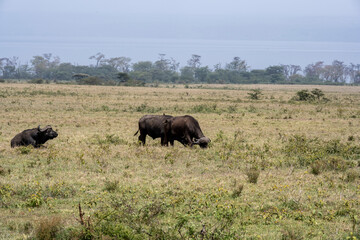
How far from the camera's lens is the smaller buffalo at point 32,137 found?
1309 centimetres

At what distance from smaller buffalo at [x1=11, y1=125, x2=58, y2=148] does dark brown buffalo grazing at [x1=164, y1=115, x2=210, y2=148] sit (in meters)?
3.48

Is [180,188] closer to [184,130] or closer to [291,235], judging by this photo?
[291,235]

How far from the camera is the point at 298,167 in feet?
37.3

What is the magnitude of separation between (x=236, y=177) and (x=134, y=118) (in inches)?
492

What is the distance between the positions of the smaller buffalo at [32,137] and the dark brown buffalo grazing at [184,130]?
348cm

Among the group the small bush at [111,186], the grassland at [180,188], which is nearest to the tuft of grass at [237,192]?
the grassland at [180,188]

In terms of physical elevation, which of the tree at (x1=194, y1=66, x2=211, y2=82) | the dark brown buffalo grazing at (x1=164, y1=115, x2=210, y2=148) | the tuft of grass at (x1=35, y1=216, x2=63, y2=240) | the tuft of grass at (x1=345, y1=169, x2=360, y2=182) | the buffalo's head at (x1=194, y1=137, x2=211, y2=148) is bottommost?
the tuft of grass at (x1=35, y1=216, x2=63, y2=240)

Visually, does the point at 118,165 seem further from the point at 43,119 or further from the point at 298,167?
the point at 43,119

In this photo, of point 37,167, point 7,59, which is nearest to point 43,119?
point 37,167

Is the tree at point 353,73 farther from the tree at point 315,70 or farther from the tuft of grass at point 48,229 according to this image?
the tuft of grass at point 48,229

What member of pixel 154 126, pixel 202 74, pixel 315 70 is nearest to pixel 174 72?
pixel 202 74

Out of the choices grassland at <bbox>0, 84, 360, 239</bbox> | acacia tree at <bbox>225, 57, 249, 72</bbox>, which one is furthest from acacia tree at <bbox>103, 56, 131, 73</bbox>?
grassland at <bbox>0, 84, 360, 239</bbox>

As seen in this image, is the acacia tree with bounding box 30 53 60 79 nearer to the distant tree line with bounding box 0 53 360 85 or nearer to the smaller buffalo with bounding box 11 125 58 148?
the distant tree line with bounding box 0 53 360 85

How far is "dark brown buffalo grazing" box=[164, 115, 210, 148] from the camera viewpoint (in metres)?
13.4
